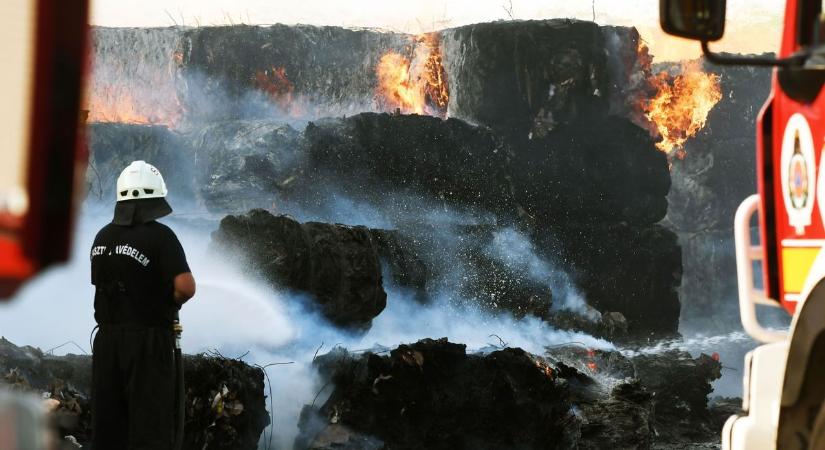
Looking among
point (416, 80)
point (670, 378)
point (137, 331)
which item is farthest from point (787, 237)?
point (416, 80)

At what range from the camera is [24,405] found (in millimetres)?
1393

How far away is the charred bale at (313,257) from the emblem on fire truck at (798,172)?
7.23 metres

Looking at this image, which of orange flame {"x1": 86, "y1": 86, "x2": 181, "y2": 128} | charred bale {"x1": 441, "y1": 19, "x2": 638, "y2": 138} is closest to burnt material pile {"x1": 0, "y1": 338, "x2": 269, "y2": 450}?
orange flame {"x1": 86, "y1": 86, "x2": 181, "y2": 128}

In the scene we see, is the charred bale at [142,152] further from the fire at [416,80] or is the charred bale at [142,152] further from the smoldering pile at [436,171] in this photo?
the fire at [416,80]

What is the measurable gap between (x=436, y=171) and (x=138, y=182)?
7.56m

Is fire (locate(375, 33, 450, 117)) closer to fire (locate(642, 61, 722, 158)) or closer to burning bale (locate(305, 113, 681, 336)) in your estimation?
burning bale (locate(305, 113, 681, 336))

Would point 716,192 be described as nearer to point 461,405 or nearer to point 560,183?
point 560,183

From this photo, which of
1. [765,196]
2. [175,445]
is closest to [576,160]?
[175,445]

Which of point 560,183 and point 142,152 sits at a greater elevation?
point 142,152

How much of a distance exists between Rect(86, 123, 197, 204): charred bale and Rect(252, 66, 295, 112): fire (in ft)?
4.04

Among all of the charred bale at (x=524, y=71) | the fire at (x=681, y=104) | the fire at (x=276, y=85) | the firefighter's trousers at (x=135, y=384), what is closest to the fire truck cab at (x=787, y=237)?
the firefighter's trousers at (x=135, y=384)

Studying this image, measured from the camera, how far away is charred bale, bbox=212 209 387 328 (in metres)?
10.5

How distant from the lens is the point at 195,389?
853 cm

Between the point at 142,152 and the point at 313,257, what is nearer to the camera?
the point at 313,257
